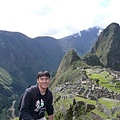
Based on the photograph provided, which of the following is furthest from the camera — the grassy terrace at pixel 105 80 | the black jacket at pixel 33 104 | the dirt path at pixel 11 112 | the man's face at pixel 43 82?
the dirt path at pixel 11 112

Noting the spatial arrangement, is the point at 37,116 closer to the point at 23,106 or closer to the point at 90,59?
the point at 23,106

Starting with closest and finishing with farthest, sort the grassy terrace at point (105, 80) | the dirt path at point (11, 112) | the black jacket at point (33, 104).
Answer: the black jacket at point (33, 104), the grassy terrace at point (105, 80), the dirt path at point (11, 112)

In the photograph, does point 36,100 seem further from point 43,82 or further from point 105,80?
point 105,80

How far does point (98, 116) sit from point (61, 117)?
8484 millimetres

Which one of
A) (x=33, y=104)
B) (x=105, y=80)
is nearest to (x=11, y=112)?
(x=105, y=80)

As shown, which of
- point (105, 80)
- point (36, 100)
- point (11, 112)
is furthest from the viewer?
point (11, 112)

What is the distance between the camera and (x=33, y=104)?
8820mm

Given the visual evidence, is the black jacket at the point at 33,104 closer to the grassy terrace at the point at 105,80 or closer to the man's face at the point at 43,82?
the man's face at the point at 43,82

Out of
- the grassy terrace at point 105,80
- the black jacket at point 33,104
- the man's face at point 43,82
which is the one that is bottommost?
the grassy terrace at point 105,80

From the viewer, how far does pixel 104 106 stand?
90.1 feet

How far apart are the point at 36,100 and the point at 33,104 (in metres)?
0.15

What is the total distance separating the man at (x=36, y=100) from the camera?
341 inches

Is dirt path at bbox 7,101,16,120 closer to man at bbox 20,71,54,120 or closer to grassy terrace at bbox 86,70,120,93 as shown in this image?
grassy terrace at bbox 86,70,120,93

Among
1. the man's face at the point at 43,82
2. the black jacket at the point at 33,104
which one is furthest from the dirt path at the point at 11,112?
the man's face at the point at 43,82
